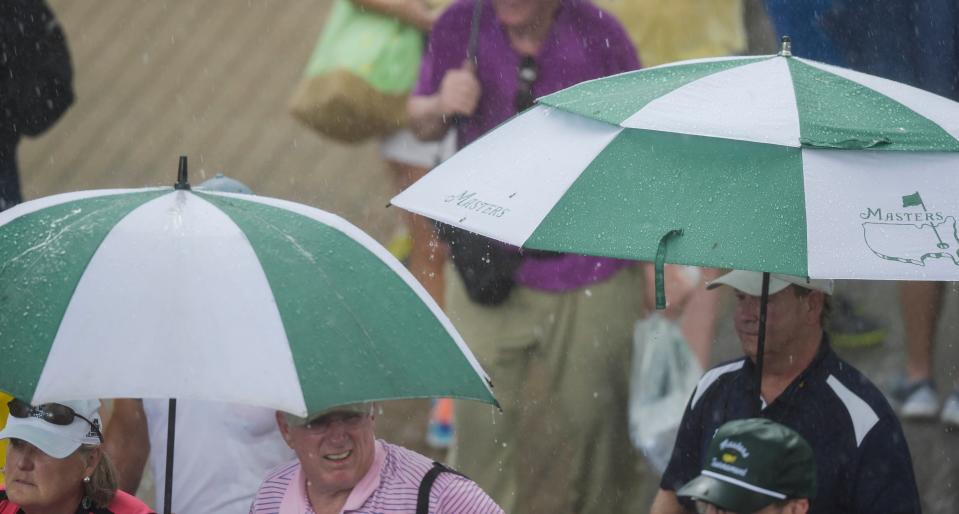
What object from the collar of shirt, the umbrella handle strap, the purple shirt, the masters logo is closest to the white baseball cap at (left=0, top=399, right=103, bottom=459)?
the umbrella handle strap

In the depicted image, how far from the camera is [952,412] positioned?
6664 mm

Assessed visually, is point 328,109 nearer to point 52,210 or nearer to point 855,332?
point 855,332

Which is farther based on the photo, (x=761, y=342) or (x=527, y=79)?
(x=527, y=79)

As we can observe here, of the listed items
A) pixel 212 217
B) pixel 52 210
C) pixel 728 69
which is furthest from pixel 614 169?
pixel 52 210

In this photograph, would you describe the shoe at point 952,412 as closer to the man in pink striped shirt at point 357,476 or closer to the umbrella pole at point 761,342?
the umbrella pole at point 761,342

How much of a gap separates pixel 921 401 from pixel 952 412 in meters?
0.13

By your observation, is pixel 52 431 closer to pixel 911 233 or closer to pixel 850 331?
pixel 911 233

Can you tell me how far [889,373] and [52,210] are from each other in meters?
4.33

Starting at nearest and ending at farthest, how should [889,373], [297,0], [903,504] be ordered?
[903,504] < [889,373] < [297,0]

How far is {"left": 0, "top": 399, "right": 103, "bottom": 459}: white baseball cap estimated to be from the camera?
4215 millimetres

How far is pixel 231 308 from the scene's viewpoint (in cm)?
338

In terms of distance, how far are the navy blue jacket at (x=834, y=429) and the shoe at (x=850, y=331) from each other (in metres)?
2.73

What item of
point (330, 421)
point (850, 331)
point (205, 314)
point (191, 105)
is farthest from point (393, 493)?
point (191, 105)

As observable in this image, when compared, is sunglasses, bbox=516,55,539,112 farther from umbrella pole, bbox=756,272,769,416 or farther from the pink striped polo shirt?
the pink striped polo shirt
